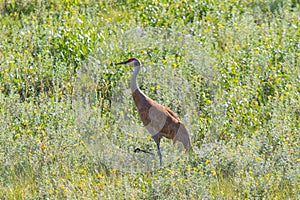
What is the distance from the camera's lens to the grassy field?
7875mm

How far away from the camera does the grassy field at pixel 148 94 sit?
7.88 m

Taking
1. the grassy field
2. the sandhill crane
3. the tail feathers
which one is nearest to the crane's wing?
the sandhill crane

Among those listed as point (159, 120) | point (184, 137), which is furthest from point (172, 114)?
point (184, 137)

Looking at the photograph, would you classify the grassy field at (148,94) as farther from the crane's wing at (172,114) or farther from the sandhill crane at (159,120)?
the crane's wing at (172,114)

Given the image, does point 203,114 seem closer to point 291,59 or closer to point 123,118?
point 123,118

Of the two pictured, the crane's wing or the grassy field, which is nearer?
the grassy field

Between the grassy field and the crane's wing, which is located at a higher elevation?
the crane's wing

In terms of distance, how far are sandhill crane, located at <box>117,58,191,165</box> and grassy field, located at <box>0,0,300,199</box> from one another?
0.56 ft

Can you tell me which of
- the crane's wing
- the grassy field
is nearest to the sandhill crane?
the crane's wing

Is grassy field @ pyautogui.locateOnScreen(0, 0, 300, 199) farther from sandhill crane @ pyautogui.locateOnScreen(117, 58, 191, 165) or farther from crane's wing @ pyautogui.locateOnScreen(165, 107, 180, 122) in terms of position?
crane's wing @ pyautogui.locateOnScreen(165, 107, 180, 122)

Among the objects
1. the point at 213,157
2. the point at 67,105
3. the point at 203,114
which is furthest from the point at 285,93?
the point at 67,105

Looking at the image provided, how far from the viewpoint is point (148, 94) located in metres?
9.94

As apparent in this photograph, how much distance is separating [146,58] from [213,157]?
2.66 metres

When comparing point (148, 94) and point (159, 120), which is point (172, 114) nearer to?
point (159, 120)
